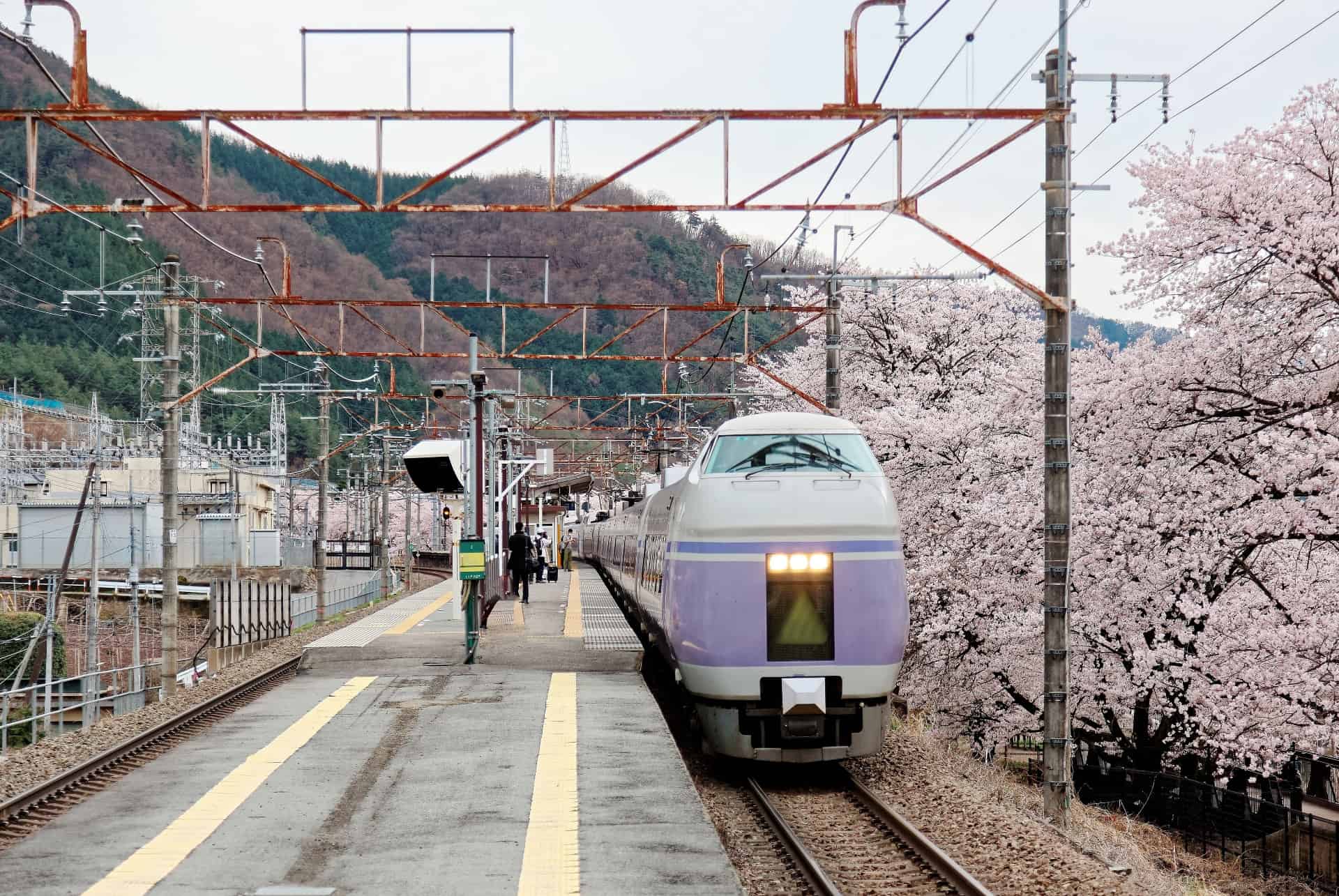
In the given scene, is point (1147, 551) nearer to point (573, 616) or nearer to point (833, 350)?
point (833, 350)

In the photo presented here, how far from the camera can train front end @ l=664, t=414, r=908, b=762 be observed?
41.7 feet

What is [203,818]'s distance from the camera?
30.6ft

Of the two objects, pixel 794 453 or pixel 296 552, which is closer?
pixel 794 453

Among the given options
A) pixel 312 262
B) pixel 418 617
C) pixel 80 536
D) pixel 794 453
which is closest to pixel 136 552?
pixel 80 536

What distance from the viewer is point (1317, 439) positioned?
16.7 m

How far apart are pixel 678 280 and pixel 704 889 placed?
118231mm

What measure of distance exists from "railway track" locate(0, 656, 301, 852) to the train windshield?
19.5 feet

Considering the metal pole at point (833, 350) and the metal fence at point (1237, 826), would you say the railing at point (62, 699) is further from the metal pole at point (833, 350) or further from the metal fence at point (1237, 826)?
the metal fence at point (1237, 826)

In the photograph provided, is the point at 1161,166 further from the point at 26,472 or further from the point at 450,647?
the point at 26,472

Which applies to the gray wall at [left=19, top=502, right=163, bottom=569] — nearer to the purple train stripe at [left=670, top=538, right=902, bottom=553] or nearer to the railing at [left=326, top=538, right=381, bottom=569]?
the railing at [left=326, top=538, right=381, bottom=569]

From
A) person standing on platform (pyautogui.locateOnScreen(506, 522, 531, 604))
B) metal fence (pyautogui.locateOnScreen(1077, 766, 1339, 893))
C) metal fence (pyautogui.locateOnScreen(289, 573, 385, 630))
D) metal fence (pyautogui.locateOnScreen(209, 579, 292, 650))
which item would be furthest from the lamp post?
metal fence (pyautogui.locateOnScreen(289, 573, 385, 630))

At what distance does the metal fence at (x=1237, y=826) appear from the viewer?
19.6 m

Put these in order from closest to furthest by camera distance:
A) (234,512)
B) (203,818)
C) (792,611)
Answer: (203,818) → (792,611) → (234,512)

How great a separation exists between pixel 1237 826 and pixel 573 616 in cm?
1254
